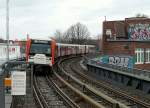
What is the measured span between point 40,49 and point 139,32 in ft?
123

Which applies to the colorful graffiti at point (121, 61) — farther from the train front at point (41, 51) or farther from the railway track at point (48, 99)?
the railway track at point (48, 99)

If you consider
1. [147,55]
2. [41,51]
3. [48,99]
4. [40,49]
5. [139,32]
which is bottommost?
[48,99]

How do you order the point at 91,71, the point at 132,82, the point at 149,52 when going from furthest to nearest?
the point at 149,52 < the point at 91,71 < the point at 132,82

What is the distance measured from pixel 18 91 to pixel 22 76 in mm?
466

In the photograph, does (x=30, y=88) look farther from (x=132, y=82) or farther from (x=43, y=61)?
(x=43, y=61)

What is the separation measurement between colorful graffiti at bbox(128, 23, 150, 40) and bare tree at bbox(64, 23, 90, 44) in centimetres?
8568

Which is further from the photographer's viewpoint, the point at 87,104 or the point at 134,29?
the point at 134,29

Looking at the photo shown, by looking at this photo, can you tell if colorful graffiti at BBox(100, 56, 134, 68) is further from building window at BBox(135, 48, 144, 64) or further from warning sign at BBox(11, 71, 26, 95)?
warning sign at BBox(11, 71, 26, 95)

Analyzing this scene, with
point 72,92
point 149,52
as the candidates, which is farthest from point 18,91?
point 149,52

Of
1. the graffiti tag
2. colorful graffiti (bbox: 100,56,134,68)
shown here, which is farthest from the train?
the graffiti tag

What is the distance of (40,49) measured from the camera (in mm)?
32344

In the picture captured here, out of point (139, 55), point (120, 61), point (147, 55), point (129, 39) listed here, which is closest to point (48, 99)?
point (120, 61)

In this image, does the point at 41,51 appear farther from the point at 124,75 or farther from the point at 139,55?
the point at 139,55

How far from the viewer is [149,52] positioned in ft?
206
